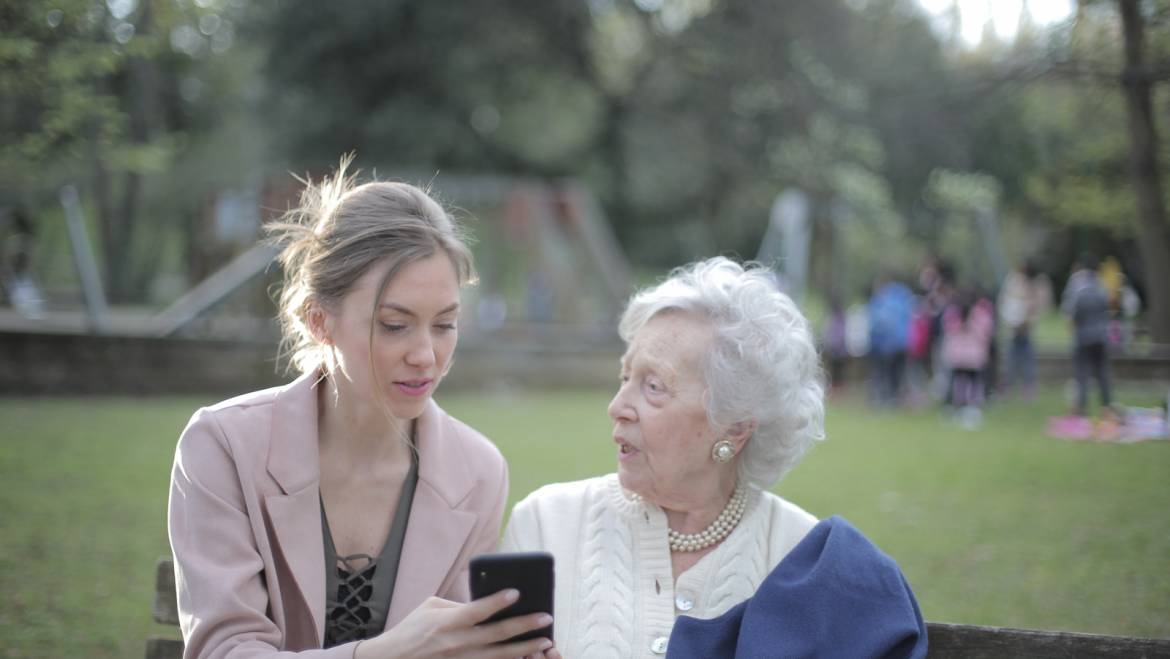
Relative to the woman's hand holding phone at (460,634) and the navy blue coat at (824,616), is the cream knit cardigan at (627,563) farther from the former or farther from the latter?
the woman's hand holding phone at (460,634)

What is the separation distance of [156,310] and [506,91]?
15.3 m

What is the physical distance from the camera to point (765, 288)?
316 cm

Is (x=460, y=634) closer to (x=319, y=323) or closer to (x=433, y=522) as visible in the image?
(x=433, y=522)

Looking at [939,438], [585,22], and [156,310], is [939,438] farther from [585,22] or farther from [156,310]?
[585,22]

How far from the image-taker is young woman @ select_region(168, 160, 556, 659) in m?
2.64

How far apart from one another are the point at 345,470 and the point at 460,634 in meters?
0.79

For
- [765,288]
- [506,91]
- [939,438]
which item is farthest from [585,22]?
[765,288]

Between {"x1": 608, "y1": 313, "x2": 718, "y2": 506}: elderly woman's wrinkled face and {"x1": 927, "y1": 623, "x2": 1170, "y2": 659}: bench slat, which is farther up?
{"x1": 608, "y1": 313, "x2": 718, "y2": 506}: elderly woman's wrinkled face

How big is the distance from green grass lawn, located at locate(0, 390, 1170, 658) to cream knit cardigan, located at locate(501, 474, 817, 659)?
2.51 m

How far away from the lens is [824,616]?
8.79 ft

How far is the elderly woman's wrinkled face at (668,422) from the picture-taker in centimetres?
307

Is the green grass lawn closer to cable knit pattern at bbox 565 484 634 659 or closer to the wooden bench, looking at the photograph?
the wooden bench

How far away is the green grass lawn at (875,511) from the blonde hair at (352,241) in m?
2.37

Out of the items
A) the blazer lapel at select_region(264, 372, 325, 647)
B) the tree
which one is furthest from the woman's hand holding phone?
the tree
